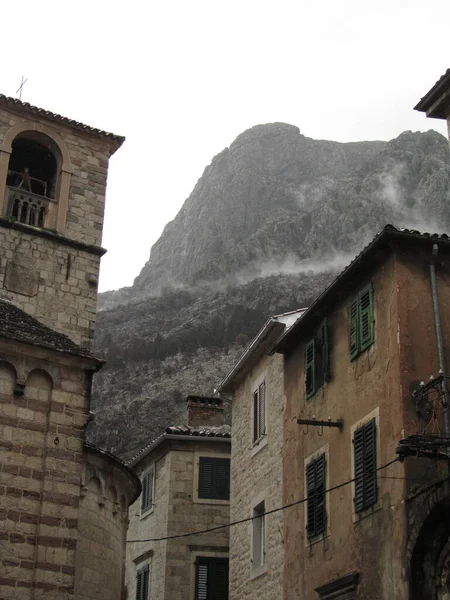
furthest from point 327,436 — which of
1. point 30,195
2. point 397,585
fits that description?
point 30,195

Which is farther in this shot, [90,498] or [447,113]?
[90,498]

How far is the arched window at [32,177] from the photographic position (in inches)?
854

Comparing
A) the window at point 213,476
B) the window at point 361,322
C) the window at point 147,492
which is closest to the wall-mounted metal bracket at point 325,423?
the window at point 361,322

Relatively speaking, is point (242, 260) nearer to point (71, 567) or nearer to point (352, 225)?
point (352, 225)

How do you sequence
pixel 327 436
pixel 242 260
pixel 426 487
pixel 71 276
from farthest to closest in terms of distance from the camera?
pixel 242 260, pixel 71 276, pixel 327 436, pixel 426 487

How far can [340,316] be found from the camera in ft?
56.7

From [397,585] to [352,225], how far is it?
109959 millimetres

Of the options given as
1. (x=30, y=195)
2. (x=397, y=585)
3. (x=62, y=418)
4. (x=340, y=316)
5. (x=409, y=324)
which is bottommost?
(x=397, y=585)

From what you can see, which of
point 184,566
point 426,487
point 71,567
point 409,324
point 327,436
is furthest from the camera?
point 184,566

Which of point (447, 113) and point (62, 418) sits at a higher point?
point (447, 113)

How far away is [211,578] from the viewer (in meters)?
26.1

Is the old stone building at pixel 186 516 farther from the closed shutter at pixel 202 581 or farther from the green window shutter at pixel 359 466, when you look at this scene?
the green window shutter at pixel 359 466

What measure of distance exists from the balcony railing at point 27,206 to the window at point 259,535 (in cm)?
887

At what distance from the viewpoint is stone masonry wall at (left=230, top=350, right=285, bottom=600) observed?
63.5 feet
